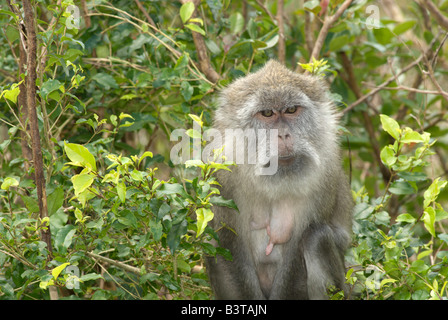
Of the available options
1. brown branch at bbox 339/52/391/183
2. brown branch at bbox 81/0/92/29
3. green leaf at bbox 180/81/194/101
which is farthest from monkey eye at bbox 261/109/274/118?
brown branch at bbox 339/52/391/183

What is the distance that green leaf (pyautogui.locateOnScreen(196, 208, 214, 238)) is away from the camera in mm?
3400

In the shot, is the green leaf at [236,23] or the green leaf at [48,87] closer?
the green leaf at [48,87]

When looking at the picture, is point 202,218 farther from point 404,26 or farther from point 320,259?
point 404,26

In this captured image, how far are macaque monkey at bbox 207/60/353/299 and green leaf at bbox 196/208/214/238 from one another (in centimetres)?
80

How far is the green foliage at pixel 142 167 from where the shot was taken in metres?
3.57


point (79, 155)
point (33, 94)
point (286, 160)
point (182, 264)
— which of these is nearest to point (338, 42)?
point (286, 160)

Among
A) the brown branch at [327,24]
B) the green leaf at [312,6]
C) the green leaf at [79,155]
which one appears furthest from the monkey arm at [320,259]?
the green leaf at [312,6]

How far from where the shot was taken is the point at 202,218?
3441 mm

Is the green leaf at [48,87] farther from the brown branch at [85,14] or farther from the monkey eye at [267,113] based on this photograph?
the monkey eye at [267,113]

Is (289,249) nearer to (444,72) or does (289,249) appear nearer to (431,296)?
(431,296)

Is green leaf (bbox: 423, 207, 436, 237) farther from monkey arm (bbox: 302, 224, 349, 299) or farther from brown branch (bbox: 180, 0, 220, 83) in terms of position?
brown branch (bbox: 180, 0, 220, 83)

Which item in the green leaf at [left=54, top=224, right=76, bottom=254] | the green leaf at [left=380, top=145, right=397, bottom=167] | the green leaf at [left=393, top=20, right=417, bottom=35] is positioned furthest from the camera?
the green leaf at [left=393, top=20, right=417, bottom=35]
